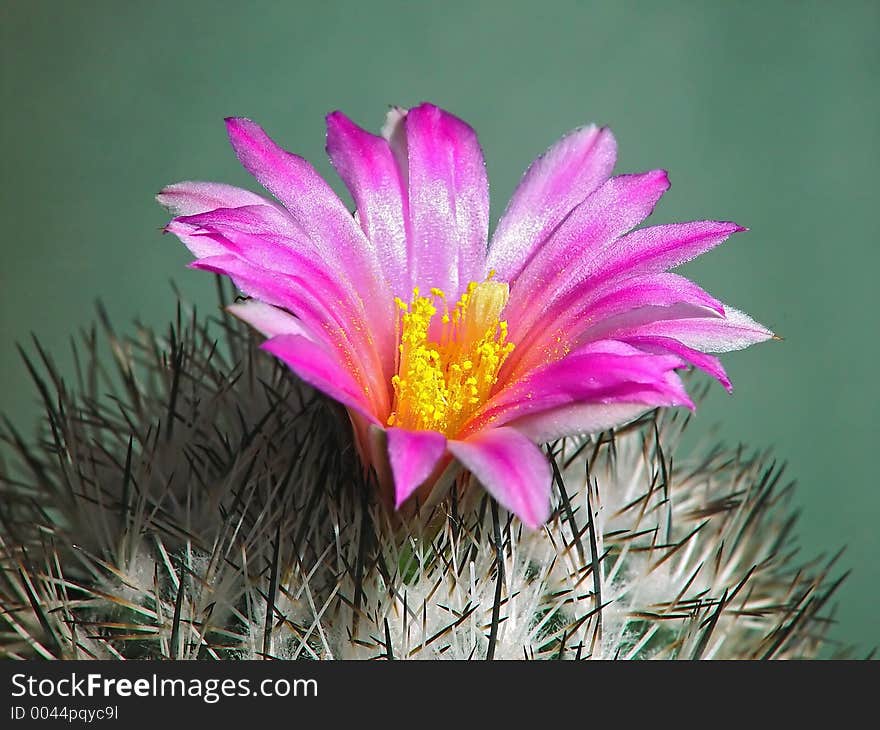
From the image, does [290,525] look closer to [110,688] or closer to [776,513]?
[110,688]

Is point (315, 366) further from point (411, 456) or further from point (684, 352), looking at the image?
point (684, 352)

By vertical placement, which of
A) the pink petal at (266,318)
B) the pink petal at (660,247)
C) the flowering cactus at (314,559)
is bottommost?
the flowering cactus at (314,559)

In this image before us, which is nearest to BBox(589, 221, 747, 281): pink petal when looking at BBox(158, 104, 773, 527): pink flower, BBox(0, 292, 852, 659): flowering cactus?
BBox(158, 104, 773, 527): pink flower

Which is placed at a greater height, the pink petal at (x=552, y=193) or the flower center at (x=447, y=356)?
the pink petal at (x=552, y=193)

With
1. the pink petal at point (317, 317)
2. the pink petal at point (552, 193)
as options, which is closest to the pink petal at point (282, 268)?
the pink petal at point (317, 317)

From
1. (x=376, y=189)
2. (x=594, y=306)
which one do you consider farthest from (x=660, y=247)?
(x=376, y=189)

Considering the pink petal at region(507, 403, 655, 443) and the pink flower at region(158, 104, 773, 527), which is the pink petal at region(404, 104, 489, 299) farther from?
the pink petal at region(507, 403, 655, 443)

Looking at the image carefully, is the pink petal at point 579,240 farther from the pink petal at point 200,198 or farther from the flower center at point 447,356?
the pink petal at point 200,198

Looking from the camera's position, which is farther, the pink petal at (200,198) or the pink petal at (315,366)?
the pink petal at (200,198)

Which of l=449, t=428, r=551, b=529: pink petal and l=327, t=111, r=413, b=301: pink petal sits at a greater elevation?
l=327, t=111, r=413, b=301: pink petal
